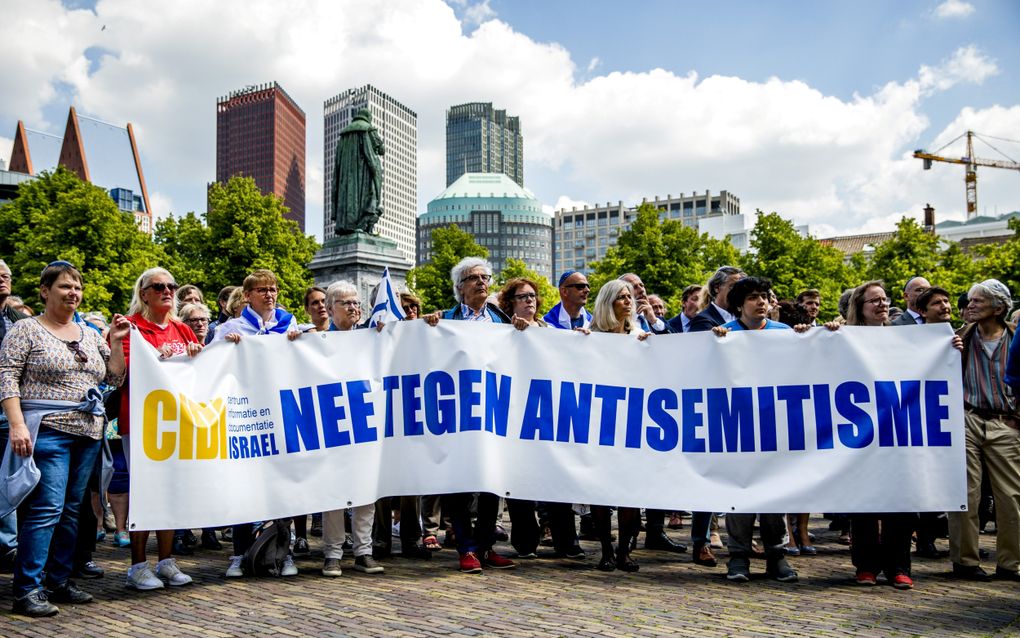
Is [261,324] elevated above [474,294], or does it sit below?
below

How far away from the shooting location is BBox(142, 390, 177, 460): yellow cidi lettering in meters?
6.55

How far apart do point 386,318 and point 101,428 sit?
7.73 ft

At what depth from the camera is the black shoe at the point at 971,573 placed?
7.23 metres

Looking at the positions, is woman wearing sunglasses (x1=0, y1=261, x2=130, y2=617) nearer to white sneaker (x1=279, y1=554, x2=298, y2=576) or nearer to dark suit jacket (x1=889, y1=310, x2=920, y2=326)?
white sneaker (x1=279, y1=554, x2=298, y2=576)

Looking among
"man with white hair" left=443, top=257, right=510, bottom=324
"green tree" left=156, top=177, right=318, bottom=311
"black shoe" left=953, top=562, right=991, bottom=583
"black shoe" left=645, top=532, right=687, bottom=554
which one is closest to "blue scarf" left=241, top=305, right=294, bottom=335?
"man with white hair" left=443, top=257, right=510, bottom=324

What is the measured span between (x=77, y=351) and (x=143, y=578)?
1.80 m

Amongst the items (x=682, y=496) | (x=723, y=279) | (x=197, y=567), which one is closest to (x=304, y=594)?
(x=197, y=567)

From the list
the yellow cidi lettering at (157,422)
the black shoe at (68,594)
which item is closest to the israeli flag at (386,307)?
the yellow cidi lettering at (157,422)

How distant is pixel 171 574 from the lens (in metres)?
6.84

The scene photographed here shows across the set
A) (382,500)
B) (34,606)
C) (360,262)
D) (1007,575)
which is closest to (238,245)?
(360,262)

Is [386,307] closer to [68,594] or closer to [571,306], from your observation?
[571,306]

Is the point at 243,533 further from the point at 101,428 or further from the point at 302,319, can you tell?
the point at 302,319

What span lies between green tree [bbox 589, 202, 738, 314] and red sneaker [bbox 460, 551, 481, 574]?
34.7 meters

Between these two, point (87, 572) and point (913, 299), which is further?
point (913, 299)
